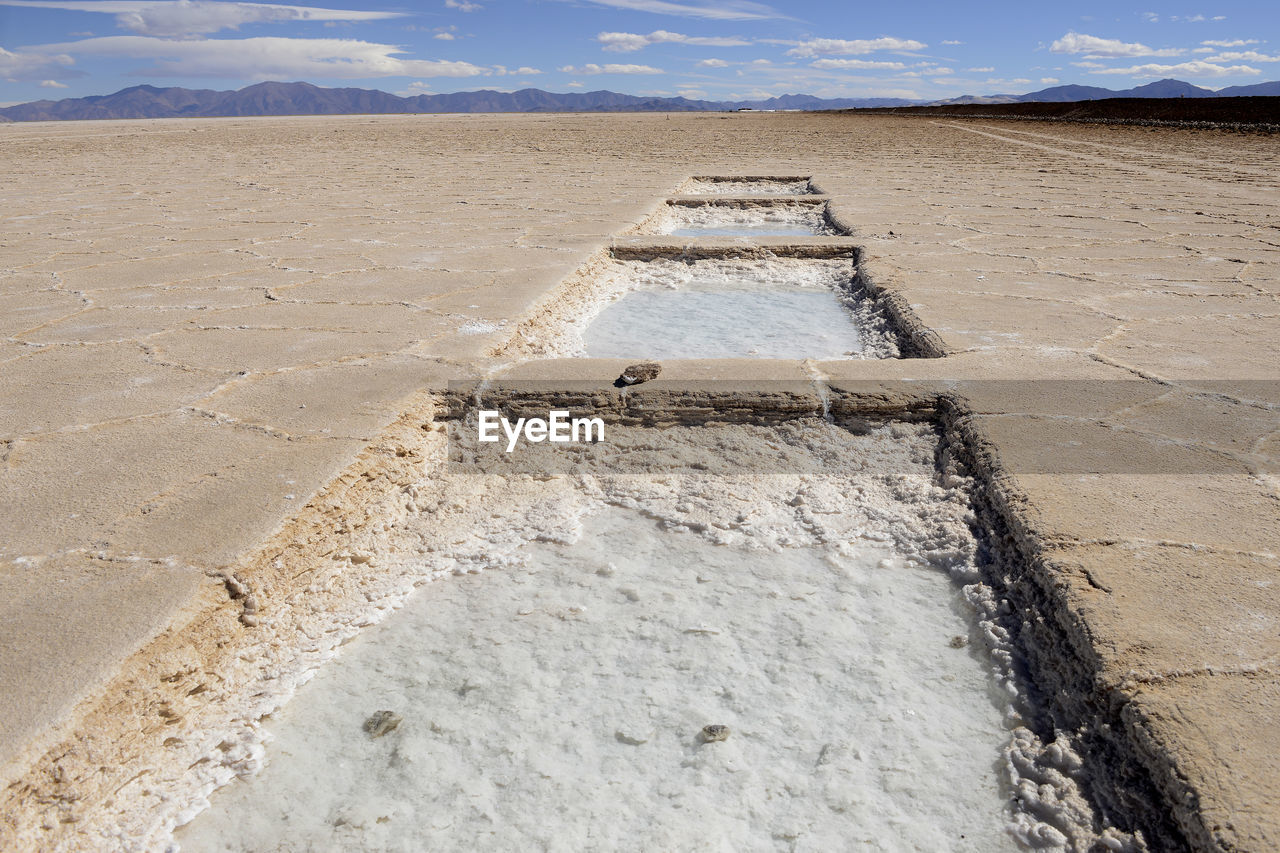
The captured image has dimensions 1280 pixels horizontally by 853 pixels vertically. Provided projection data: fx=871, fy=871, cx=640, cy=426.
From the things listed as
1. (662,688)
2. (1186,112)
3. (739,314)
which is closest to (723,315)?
(739,314)

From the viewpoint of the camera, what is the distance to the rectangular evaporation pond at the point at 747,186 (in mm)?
6246

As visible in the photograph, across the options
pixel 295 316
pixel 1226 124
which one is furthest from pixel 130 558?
pixel 1226 124

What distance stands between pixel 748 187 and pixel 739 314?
3.84 metres

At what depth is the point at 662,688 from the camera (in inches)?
46.8

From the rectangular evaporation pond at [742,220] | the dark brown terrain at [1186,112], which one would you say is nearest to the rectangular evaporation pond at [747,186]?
the rectangular evaporation pond at [742,220]

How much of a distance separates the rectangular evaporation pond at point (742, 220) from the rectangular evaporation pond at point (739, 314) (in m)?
1.15

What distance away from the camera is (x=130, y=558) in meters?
1.24

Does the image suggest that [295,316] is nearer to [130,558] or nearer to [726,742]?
[130,558]

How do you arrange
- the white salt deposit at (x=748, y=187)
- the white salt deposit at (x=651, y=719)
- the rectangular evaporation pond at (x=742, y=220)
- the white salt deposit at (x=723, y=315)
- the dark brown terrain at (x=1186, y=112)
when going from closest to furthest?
the white salt deposit at (x=651, y=719) < the white salt deposit at (x=723, y=315) < the rectangular evaporation pond at (x=742, y=220) < the white salt deposit at (x=748, y=187) < the dark brown terrain at (x=1186, y=112)

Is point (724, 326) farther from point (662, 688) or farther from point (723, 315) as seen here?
point (662, 688)

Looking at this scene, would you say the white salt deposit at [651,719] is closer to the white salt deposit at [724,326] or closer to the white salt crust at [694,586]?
the white salt crust at [694,586]

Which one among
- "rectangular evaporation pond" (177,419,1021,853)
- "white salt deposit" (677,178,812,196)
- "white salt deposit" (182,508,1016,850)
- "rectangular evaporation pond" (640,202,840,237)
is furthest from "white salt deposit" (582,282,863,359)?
"white salt deposit" (677,178,812,196)

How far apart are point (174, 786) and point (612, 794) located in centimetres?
50

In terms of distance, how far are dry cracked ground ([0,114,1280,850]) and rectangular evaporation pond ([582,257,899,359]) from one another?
0.20 m
